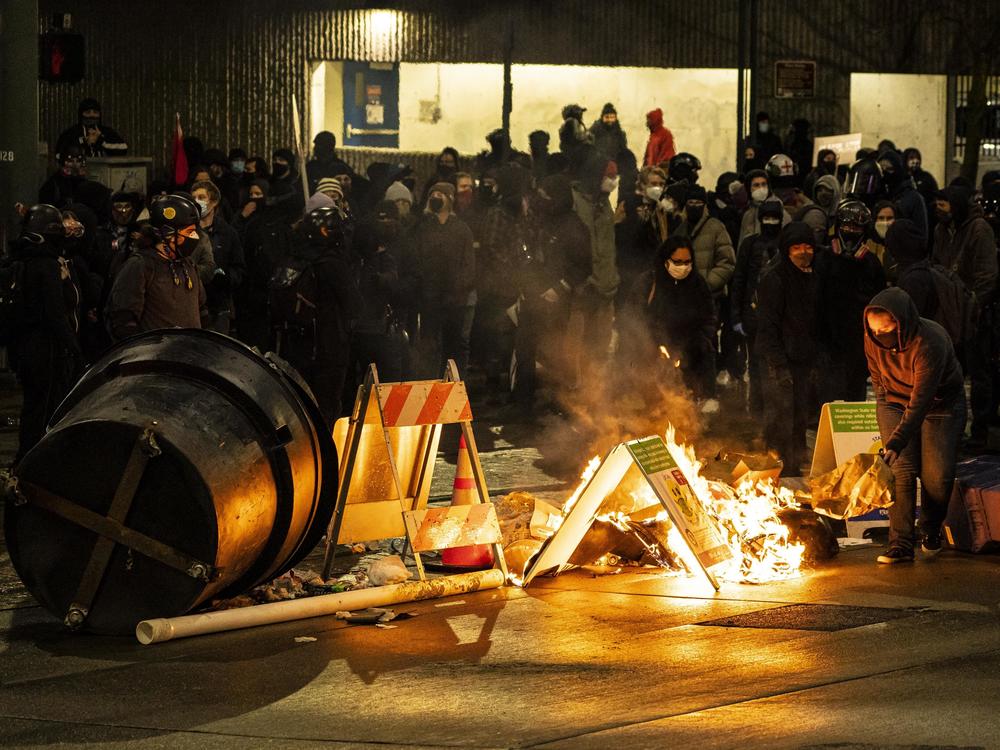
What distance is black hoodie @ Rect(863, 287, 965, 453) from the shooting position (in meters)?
9.52

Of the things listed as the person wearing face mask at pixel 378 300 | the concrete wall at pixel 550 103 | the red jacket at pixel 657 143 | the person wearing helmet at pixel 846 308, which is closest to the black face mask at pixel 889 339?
the person wearing helmet at pixel 846 308

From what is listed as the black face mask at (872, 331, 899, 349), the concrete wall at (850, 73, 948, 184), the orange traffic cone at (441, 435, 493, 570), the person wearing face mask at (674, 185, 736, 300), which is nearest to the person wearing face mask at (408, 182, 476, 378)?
the person wearing face mask at (674, 185, 736, 300)

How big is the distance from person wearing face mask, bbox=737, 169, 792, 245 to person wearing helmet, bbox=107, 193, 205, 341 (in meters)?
7.43

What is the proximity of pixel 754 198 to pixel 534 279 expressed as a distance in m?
3.46

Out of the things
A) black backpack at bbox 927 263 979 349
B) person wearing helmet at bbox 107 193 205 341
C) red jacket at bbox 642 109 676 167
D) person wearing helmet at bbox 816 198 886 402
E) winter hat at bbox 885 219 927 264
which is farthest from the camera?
red jacket at bbox 642 109 676 167

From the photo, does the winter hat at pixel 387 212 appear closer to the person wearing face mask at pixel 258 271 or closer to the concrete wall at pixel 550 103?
the person wearing face mask at pixel 258 271

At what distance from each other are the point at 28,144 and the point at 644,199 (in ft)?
19.6

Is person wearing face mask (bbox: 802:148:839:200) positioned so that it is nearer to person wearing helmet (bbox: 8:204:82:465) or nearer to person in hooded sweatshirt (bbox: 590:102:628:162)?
person in hooded sweatshirt (bbox: 590:102:628:162)

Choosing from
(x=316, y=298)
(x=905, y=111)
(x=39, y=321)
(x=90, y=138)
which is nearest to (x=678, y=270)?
(x=316, y=298)

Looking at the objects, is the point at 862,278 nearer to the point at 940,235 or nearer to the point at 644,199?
the point at 940,235

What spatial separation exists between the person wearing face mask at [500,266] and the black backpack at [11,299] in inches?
202

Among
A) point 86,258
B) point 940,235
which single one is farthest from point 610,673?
point 940,235

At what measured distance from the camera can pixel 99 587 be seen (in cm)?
797

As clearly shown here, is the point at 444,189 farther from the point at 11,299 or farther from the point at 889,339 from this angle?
the point at 889,339
